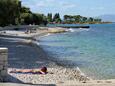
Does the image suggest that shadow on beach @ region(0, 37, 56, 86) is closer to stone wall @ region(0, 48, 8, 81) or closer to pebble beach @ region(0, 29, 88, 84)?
pebble beach @ region(0, 29, 88, 84)

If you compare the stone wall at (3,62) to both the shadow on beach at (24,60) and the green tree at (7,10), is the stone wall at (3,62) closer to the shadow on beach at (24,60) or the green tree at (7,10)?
the shadow on beach at (24,60)

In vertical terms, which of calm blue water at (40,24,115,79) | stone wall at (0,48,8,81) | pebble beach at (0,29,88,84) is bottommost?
calm blue water at (40,24,115,79)

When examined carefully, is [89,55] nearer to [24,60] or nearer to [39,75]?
[24,60]

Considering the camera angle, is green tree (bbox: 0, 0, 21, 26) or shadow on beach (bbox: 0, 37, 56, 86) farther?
green tree (bbox: 0, 0, 21, 26)

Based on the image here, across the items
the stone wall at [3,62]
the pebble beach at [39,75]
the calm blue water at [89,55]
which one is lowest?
the calm blue water at [89,55]

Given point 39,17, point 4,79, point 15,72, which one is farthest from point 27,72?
point 39,17

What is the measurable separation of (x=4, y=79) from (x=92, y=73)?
39.1 ft

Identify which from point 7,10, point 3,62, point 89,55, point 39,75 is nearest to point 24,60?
point 39,75

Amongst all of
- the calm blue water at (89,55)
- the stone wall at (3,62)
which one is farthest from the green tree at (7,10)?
the stone wall at (3,62)

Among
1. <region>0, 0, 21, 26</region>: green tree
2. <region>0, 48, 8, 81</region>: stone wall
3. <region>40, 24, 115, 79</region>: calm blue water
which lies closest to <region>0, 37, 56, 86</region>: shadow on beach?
<region>0, 48, 8, 81</region>: stone wall

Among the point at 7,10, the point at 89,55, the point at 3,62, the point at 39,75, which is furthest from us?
the point at 7,10

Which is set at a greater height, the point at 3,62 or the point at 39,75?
the point at 3,62

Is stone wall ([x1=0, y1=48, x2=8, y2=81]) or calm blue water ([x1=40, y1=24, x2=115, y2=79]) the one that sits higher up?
stone wall ([x1=0, y1=48, x2=8, y2=81])

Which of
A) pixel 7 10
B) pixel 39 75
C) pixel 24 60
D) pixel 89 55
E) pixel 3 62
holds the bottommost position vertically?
pixel 89 55
